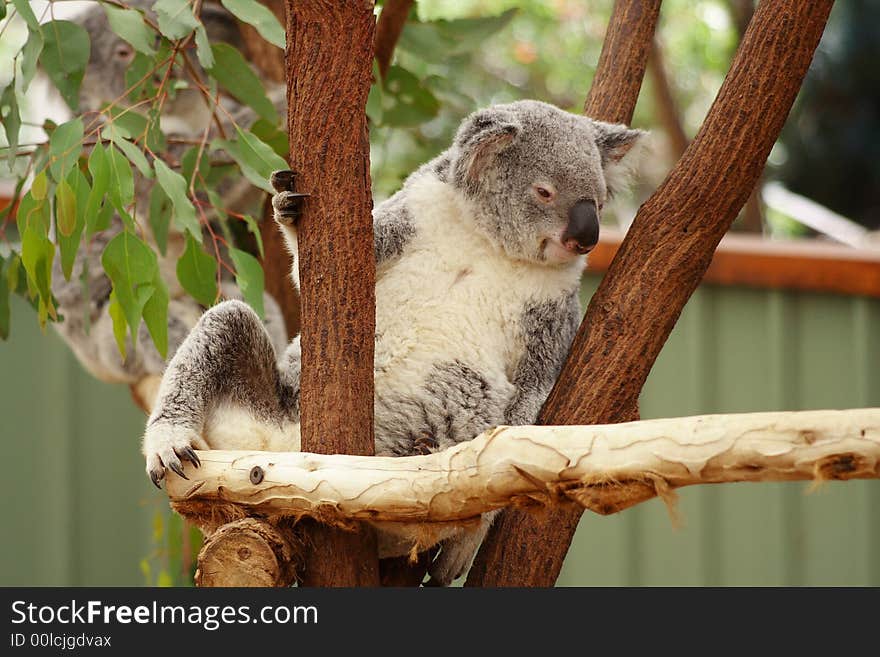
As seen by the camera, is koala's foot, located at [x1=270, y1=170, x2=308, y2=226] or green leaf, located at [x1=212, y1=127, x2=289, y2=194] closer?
koala's foot, located at [x1=270, y1=170, x2=308, y2=226]

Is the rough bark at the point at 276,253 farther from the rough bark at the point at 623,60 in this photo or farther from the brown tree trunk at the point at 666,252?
the brown tree trunk at the point at 666,252

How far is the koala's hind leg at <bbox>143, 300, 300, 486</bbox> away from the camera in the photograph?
1.78m

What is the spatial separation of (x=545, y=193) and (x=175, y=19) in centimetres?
72

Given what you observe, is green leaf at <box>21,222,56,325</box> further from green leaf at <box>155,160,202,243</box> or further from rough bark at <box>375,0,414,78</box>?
rough bark at <box>375,0,414,78</box>

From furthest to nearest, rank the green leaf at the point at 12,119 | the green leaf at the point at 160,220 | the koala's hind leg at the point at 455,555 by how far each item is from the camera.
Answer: the green leaf at the point at 160,220
the koala's hind leg at the point at 455,555
the green leaf at the point at 12,119

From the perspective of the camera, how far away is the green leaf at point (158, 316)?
179 cm

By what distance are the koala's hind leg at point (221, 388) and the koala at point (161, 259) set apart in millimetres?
1053

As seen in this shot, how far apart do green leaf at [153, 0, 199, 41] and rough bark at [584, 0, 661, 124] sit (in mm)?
868

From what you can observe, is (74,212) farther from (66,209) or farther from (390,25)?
(390,25)

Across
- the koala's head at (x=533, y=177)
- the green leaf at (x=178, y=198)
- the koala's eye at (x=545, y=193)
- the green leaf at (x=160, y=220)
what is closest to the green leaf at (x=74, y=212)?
the green leaf at (x=178, y=198)

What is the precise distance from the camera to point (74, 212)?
1.70 m

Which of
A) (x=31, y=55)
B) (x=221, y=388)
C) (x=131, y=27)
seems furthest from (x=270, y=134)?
(x=221, y=388)

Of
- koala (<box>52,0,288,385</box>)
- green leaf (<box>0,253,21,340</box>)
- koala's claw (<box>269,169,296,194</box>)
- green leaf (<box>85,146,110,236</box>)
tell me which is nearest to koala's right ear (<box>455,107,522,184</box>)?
koala's claw (<box>269,169,296,194</box>)

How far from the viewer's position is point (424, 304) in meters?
1.98
